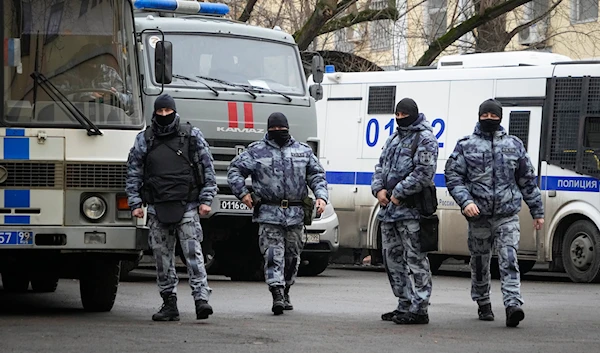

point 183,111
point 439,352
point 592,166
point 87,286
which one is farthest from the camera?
point 592,166

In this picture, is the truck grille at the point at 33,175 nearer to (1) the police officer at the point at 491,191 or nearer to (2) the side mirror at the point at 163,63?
(2) the side mirror at the point at 163,63

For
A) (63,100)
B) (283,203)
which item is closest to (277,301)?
(283,203)

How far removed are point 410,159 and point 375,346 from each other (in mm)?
2325

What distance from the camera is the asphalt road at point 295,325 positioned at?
9.95m

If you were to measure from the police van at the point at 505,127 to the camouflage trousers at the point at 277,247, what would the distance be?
6420mm

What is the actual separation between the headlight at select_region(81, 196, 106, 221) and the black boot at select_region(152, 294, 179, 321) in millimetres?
832

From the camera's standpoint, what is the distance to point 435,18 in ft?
100

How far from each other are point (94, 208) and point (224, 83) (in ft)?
16.5

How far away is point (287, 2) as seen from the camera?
2805 cm

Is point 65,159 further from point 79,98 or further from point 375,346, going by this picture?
point 375,346

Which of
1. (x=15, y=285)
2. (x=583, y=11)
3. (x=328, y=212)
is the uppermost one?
(x=583, y=11)

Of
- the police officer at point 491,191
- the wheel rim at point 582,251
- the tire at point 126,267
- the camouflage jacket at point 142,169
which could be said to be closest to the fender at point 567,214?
the wheel rim at point 582,251

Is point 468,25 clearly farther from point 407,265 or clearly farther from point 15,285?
point 407,265

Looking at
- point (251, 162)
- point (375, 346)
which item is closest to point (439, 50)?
point (251, 162)
